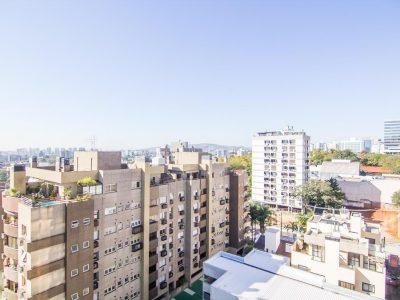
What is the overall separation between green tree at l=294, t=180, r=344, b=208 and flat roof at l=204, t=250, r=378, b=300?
41928 mm

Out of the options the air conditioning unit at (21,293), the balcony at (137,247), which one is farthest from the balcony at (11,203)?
the balcony at (137,247)

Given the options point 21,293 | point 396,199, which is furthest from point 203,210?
point 396,199

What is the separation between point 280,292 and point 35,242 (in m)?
21.9

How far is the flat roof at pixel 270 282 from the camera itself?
22.8 metres

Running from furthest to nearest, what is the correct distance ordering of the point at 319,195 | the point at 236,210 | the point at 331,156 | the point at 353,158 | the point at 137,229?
the point at 331,156 → the point at 353,158 → the point at 319,195 → the point at 236,210 → the point at 137,229

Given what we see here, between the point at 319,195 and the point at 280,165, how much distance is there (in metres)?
15.8

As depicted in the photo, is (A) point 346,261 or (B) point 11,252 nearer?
(B) point 11,252

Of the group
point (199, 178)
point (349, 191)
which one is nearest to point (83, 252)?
point (199, 178)

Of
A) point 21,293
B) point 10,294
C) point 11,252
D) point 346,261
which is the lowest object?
point 10,294

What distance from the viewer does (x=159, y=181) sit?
3612cm

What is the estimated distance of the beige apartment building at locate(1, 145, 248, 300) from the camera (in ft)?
76.1

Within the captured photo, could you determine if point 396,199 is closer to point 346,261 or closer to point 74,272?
point 346,261

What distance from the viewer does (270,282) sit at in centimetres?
2488

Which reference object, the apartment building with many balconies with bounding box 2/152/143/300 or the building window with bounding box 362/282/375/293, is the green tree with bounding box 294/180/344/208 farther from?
the apartment building with many balconies with bounding box 2/152/143/300
